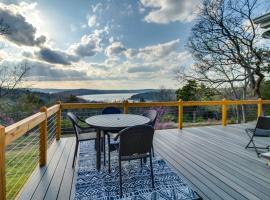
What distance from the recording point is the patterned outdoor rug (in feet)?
7.90

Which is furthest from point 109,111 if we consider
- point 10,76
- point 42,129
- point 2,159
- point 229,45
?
point 229,45

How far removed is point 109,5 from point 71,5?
1.49 meters

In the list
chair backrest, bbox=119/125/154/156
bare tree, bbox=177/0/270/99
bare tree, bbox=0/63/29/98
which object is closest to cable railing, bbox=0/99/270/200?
chair backrest, bbox=119/125/154/156

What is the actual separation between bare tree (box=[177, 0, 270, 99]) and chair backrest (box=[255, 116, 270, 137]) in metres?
8.20

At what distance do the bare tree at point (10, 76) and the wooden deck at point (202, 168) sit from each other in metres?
6.79

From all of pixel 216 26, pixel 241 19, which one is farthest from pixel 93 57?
pixel 241 19

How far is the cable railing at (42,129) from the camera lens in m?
1.95

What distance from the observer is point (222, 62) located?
37.6 feet

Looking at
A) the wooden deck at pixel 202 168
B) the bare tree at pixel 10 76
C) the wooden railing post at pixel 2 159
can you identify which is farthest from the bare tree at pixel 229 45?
the wooden railing post at pixel 2 159

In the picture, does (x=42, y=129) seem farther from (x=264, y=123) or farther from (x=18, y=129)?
(x=264, y=123)

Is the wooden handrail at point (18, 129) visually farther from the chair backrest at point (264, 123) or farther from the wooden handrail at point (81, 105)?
Answer: the chair backrest at point (264, 123)

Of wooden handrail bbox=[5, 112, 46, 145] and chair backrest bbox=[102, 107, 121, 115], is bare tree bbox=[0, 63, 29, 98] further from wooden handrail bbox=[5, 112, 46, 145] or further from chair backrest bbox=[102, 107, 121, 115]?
wooden handrail bbox=[5, 112, 46, 145]

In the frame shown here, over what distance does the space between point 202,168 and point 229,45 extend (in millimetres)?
10003

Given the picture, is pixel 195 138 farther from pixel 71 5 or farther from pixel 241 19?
pixel 241 19
